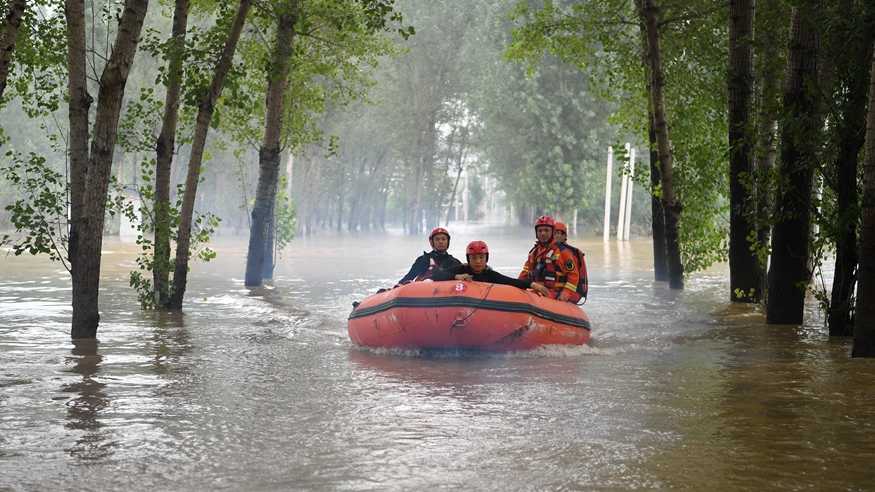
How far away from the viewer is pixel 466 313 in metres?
11.8

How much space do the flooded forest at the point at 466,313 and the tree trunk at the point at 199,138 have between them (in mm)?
53

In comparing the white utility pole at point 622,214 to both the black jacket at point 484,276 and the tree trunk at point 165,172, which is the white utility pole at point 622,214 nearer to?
the tree trunk at point 165,172

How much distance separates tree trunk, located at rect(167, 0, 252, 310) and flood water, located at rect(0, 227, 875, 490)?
1.00 metres

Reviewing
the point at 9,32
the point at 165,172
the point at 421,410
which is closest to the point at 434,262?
the point at 165,172

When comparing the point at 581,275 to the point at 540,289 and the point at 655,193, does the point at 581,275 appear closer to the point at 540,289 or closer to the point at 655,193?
the point at 540,289

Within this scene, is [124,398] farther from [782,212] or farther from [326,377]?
[782,212]

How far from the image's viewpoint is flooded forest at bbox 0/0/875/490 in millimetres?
7035

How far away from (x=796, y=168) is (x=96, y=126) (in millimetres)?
7852

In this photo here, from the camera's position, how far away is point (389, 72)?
6206 cm

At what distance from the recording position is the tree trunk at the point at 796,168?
1265 centimetres

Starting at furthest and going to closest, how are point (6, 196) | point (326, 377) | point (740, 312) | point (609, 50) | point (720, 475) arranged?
point (6, 196)
point (609, 50)
point (740, 312)
point (326, 377)
point (720, 475)

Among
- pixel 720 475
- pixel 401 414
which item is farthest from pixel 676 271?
pixel 720 475

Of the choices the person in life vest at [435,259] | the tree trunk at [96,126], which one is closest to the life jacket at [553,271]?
the person in life vest at [435,259]

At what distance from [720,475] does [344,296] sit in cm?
1547
